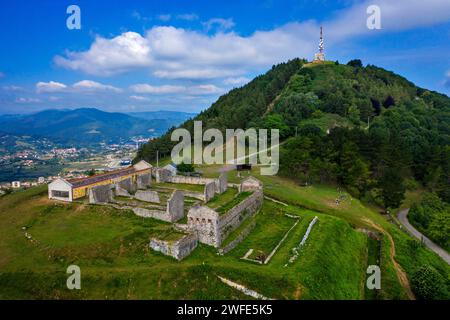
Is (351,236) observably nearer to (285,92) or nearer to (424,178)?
(424,178)

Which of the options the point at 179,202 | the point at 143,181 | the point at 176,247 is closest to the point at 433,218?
the point at 179,202

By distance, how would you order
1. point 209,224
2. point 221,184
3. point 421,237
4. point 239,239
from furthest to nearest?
point 421,237
point 221,184
point 239,239
point 209,224

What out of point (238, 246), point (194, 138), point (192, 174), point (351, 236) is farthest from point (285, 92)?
point (238, 246)

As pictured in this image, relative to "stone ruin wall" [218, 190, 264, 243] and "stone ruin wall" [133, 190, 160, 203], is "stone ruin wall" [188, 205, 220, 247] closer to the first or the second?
"stone ruin wall" [218, 190, 264, 243]

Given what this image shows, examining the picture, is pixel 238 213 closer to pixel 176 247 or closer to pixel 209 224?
pixel 209 224

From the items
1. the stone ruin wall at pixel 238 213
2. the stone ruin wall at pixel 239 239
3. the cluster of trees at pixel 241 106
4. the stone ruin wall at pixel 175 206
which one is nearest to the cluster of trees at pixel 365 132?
the cluster of trees at pixel 241 106

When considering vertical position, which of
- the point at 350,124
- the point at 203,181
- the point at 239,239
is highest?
the point at 350,124

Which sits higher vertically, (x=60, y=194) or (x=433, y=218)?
(x=60, y=194)
